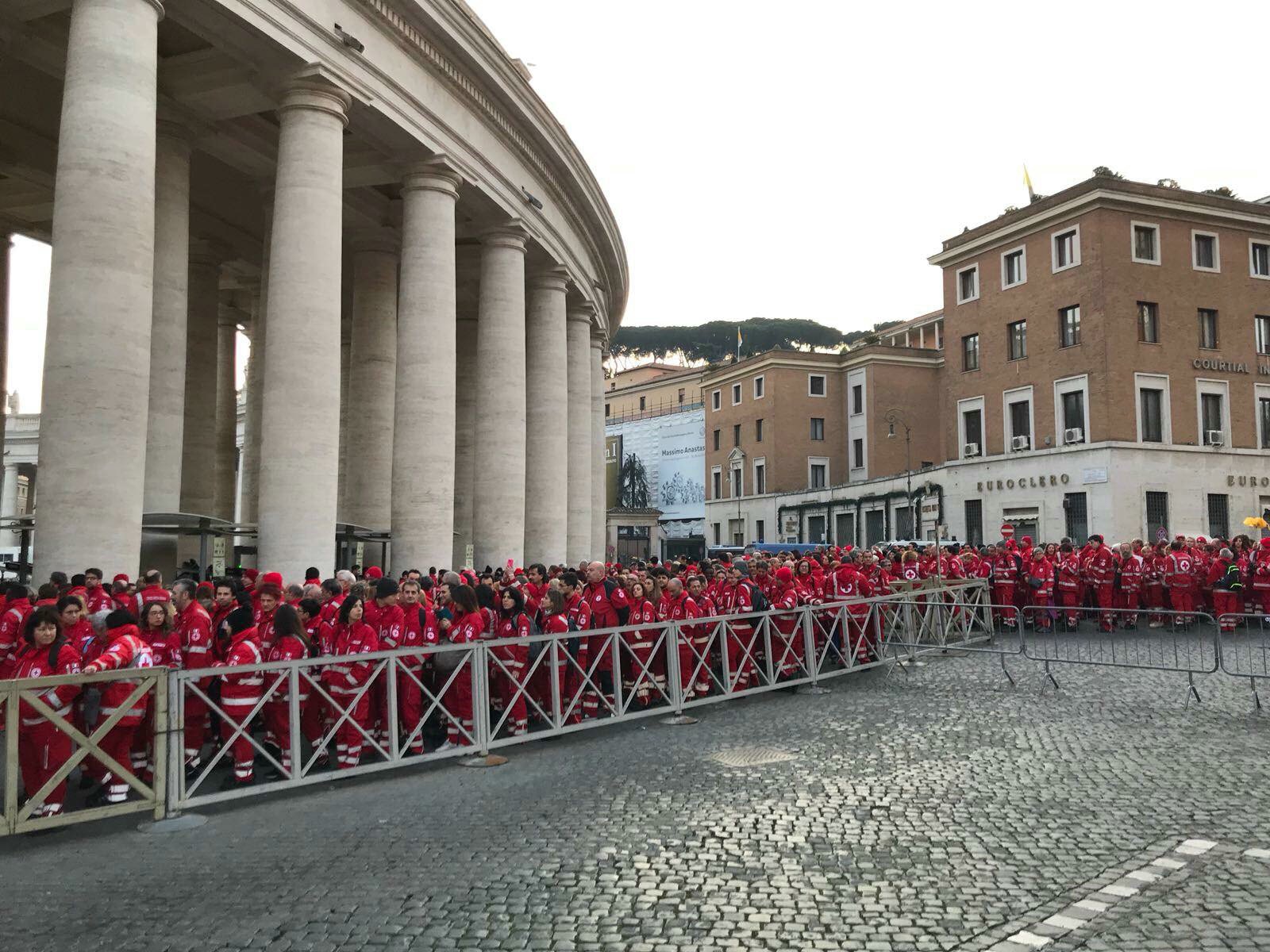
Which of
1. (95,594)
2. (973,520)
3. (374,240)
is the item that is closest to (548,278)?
(374,240)

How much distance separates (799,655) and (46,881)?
29.1ft

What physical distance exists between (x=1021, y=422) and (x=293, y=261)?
1279 inches

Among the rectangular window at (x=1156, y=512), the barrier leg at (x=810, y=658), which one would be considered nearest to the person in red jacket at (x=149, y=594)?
the barrier leg at (x=810, y=658)

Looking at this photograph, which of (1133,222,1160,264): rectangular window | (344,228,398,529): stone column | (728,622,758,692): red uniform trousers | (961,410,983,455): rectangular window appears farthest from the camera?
(961,410,983,455): rectangular window

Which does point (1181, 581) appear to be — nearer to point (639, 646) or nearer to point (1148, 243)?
point (639, 646)

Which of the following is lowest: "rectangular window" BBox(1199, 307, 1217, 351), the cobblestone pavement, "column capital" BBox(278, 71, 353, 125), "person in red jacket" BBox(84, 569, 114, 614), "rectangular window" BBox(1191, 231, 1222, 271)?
the cobblestone pavement

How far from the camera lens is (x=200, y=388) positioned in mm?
22844

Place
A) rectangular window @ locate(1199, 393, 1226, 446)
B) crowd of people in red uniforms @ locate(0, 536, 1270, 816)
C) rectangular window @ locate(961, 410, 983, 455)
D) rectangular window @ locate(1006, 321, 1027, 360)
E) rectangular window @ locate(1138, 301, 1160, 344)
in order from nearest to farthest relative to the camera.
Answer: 1. crowd of people in red uniforms @ locate(0, 536, 1270, 816)
2. rectangular window @ locate(1138, 301, 1160, 344)
3. rectangular window @ locate(1199, 393, 1226, 446)
4. rectangular window @ locate(1006, 321, 1027, 360)
5. rectangular window @ locate(961, 410, 983, 455)

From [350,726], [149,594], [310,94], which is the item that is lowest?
[350,726]

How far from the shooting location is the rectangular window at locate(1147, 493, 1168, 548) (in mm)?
34406

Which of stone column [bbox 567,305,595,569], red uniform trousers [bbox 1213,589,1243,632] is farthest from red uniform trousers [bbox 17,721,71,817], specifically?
stone column [bbox 567,305,595,569]

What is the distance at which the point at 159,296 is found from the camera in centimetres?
1655

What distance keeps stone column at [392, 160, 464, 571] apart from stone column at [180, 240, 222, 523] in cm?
708

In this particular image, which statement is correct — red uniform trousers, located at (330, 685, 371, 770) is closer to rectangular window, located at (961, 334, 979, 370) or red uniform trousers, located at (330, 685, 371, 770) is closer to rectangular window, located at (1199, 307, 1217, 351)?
rectangular window, located at (961, 334, 979, 370)
